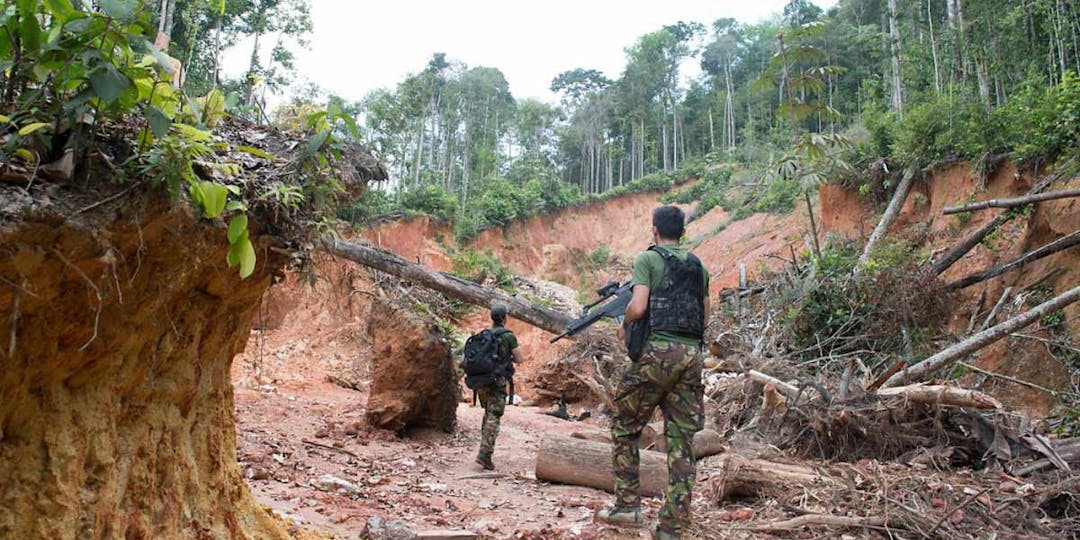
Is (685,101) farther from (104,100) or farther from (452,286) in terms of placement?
(104,100)

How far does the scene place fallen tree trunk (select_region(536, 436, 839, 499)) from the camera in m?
5.19

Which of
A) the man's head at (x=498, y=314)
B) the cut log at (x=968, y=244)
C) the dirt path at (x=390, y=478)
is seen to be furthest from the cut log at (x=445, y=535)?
the cut log at (x=968, y=244)

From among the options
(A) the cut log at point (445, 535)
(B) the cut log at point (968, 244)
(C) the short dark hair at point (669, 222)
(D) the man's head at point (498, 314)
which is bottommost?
(A) the cut log at point (445, 535)

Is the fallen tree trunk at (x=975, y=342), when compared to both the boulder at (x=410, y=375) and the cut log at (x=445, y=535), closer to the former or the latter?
the cut log at (x=445, y=535)

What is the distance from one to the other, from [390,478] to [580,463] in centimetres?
178

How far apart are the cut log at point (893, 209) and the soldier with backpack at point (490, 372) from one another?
7847mm

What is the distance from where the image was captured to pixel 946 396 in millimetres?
5656

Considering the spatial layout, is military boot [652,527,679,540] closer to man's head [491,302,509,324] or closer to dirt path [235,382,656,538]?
dirt path [235,382,656,538]

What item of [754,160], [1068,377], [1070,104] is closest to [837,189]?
[1070,104]

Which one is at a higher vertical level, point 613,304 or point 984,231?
point 984,231

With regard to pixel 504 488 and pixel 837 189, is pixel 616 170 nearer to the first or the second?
pixel 837 189

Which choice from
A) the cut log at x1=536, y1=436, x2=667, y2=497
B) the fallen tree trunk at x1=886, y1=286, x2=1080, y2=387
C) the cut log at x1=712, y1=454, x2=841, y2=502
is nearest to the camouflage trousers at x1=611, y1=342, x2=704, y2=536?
the cut log at x1=712, y1=454, x2=841, y2=502

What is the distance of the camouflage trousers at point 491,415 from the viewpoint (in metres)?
7.19

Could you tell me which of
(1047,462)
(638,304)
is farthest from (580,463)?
(1047,462)
